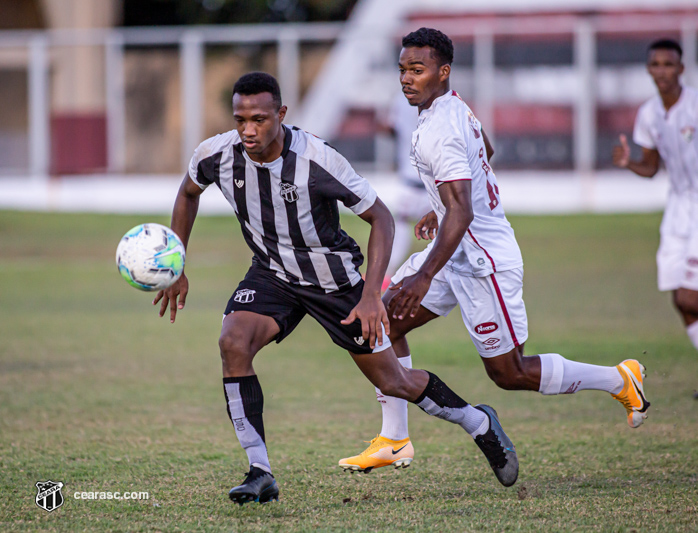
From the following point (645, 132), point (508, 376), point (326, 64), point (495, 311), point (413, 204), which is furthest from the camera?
point (326, 64)

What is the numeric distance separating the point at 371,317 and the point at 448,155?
0.90 meters

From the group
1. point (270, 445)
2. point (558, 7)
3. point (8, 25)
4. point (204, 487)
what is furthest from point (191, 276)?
point (8, 25)

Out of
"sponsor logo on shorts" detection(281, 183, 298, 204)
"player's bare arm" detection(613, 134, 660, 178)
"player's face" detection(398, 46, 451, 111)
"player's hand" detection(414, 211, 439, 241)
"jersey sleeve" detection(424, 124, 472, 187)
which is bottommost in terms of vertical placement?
"player's hand" detection(414, 211, 439, 241)

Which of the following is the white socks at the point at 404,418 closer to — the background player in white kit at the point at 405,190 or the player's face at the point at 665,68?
the player's face at the point at 665,68

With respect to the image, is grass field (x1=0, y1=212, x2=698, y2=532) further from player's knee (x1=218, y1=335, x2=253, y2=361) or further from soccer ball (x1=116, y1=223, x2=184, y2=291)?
soccer ball (x1=116, y1=223, x2=184, y2=291)

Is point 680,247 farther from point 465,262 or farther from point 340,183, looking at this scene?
point 340,183

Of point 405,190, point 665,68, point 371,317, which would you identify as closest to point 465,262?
point 371,317

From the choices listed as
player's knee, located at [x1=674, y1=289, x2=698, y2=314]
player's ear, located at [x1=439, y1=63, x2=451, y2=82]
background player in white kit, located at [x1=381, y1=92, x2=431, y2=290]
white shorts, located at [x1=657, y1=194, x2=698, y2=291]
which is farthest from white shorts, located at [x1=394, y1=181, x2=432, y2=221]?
player's ear, located at [x1=439, y1=63, x2=451, y2=82]

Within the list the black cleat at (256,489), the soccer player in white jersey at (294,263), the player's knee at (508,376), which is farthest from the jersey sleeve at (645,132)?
the black cleat at (256,489)

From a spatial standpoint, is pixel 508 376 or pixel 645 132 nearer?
pixel 508 376

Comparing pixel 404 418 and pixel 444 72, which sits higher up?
pixel 444 72

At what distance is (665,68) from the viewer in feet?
23.3

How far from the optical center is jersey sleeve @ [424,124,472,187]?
4766 millimetres

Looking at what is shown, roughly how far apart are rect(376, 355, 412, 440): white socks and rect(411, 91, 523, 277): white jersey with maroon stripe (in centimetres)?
73
